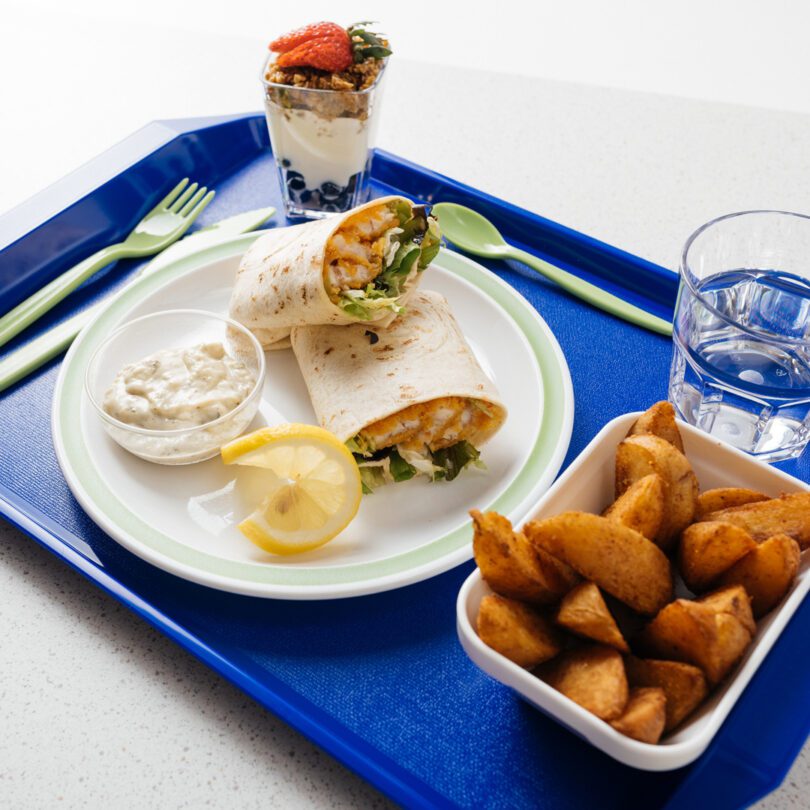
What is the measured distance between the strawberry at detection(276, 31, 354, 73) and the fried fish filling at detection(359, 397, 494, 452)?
0.98 m

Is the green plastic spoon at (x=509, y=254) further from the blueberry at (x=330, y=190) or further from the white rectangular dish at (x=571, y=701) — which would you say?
the white rectangular dish at (x=571, y=701)

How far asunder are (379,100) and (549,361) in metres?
0.88

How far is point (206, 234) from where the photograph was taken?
7.52 ft

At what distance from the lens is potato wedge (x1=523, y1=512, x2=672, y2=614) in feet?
3.65

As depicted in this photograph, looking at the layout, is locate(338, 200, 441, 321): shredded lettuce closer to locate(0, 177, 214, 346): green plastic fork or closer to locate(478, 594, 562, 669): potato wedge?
locate(0, 177, 214, 346): green plastic fork

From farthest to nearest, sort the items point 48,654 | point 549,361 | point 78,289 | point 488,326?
point 78,289 → point 488,326 → point 549,361 → point 48,654

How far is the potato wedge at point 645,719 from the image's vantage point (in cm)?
101

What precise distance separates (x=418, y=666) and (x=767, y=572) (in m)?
Answer: 0.56

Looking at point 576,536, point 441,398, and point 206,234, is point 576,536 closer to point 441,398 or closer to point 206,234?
point 441,398

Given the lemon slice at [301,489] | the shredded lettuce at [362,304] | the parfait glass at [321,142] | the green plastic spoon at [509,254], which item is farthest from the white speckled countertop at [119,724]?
the parfait glass at [321,142]

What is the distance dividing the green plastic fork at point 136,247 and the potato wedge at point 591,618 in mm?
1506

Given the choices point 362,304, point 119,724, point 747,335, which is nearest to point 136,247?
point 362,304

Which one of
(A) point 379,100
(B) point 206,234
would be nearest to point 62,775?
(B) point 206,234

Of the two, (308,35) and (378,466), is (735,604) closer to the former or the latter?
(378,466)
